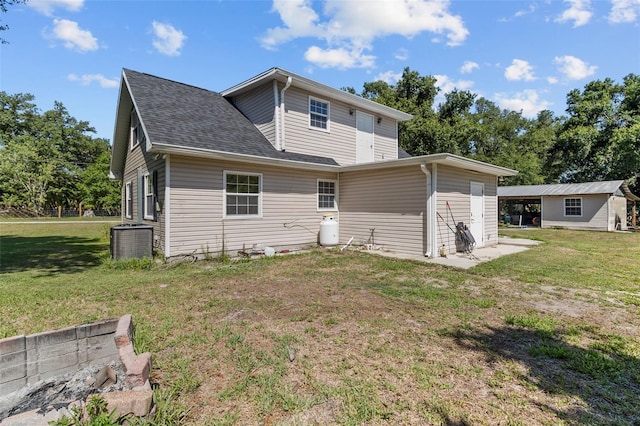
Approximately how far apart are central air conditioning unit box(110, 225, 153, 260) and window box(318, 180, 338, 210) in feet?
17.1

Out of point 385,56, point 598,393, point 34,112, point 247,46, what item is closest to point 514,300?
point 598,393

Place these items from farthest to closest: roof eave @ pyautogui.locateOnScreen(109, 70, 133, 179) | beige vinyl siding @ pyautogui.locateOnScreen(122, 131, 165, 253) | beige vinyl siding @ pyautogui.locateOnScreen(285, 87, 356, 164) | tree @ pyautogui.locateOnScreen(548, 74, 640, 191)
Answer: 1. tree @ pyautogui.locateOnScreen(548, 74, 640, 191)
2. beige vinyl siding @ pyautogui.locateOnScreen(285, 87, 356, 164)
3. roof eave @ pyautogui.locateOnScreen(109, 70, 133, 179)
4. beige vinyl siding @ pyautogui.locateOnScreen(122, 131, 165, 253)

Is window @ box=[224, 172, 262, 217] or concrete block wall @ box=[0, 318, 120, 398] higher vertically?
window @ box=[224, 172, 262, 217]

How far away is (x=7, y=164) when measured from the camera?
27.4 meters

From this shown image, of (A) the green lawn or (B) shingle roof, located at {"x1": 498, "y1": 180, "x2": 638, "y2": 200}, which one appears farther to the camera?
(B) shingle roof, located at {"x1": 498, "y1": 180, "x2": 638, "y2": 200}

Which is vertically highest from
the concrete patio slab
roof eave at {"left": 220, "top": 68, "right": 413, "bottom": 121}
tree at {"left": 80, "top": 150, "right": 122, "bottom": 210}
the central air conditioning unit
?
roof eave at {"left": 220, "top": 68, "right": 413, "bottom": 121}

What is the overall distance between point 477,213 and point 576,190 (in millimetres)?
14124

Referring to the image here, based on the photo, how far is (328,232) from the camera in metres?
10.0

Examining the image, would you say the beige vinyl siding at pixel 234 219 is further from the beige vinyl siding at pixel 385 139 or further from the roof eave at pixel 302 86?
→ the beige vinyl siding at pixel 385 139

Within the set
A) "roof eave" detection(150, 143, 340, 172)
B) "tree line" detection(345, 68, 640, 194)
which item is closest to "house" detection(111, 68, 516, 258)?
"roof eave" detection(150, 143, 340, 172)

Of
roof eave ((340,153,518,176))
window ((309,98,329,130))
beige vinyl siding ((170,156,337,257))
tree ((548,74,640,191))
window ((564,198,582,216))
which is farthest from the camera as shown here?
tree ((548,74,640,191))

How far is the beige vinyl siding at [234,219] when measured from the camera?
748 centimetres

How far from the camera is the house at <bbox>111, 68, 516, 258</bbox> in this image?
7.68 m

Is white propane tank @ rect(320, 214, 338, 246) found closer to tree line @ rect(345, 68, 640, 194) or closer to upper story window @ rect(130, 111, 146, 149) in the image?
upper story window @ rect(130, 111, 146, 149)
